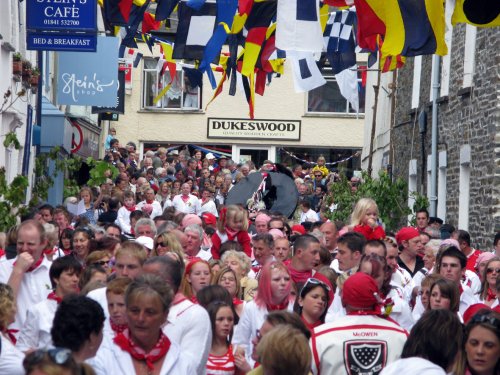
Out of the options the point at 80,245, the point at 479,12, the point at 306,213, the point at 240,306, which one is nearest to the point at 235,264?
the point at 240,306

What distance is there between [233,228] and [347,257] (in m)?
3.53

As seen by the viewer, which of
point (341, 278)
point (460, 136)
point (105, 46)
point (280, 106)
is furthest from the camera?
point (280, 106)

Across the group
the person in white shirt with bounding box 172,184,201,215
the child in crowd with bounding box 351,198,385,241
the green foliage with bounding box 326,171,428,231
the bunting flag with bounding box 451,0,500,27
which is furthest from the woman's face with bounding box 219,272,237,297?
the person in white shirt with bounding box 172,184,201,215

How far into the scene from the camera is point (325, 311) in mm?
9008

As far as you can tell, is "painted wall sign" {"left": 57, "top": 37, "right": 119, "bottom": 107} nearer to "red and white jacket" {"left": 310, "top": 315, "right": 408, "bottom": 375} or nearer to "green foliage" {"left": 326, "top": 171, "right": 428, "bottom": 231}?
"green foliage" {"left": 326, "top": 171, "right": 428, "bottom": 231}

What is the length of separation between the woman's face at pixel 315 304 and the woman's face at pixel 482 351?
6.48 feet

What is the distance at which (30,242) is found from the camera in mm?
9906

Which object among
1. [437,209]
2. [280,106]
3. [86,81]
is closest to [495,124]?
[437,209]

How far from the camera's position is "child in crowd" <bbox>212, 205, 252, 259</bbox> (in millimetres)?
14891

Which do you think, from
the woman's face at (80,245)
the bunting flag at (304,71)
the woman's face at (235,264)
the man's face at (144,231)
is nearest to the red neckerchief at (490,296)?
the woman's face at (235,264)

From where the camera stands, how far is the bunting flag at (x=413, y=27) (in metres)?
13.0

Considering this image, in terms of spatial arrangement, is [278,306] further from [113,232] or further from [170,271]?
[113,232]

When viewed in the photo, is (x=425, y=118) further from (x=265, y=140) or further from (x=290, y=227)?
(x=265, y=140)

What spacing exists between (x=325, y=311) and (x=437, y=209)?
1611cm
